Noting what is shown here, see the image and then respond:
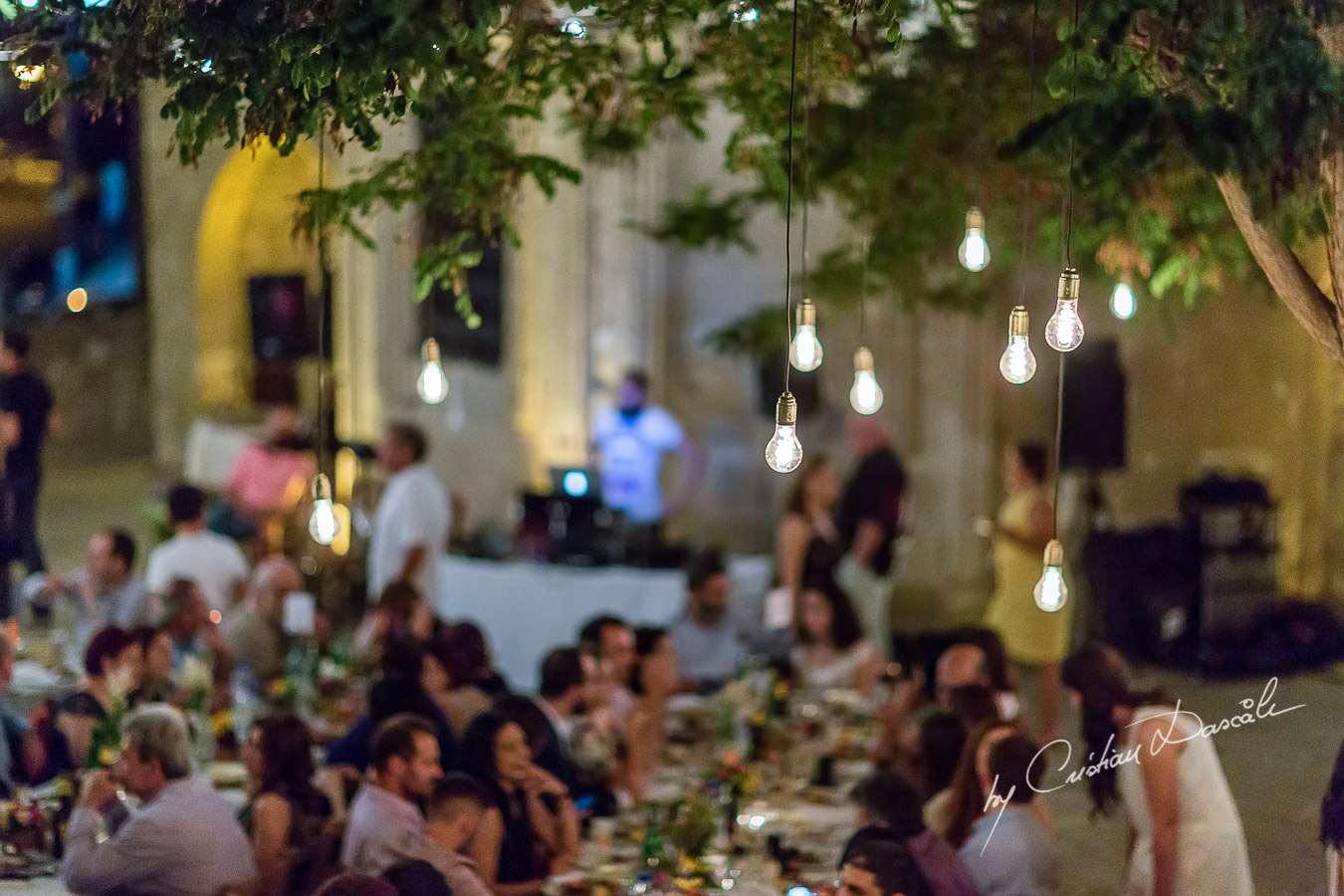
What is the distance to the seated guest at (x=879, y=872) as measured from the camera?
4023 millimetres

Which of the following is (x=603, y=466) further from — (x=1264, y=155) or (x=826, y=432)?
(x=1264, y=155)

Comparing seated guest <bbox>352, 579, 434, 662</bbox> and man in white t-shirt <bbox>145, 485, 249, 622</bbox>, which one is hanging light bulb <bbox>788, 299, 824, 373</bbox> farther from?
man in white t-shirt <bbox>145, 485, 249, 622</bbox>

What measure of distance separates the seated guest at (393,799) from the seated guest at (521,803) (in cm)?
20

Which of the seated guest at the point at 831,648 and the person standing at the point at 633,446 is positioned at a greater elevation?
the person standing at the point at 633,446

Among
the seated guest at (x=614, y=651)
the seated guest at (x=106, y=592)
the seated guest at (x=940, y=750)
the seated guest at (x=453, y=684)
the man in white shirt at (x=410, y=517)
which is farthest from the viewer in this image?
the man in white shirt at (x=410, y=517)

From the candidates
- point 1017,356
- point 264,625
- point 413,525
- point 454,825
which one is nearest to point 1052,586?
point 1017,356

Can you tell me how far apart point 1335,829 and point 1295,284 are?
157cm

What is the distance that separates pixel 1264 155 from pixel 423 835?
2.95 meters

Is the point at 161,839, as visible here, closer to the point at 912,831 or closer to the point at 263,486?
the point at 912,831

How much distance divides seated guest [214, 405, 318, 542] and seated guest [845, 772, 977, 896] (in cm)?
539

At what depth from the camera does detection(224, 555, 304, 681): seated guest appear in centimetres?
681

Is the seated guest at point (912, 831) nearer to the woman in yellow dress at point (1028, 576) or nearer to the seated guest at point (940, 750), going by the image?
the seated guest at point (940, 750)

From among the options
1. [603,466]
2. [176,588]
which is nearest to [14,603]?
[176,588]

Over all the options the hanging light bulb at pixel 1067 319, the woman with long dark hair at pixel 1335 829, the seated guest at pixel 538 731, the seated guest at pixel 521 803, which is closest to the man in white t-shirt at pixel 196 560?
the seated guest at pixel 538 731
